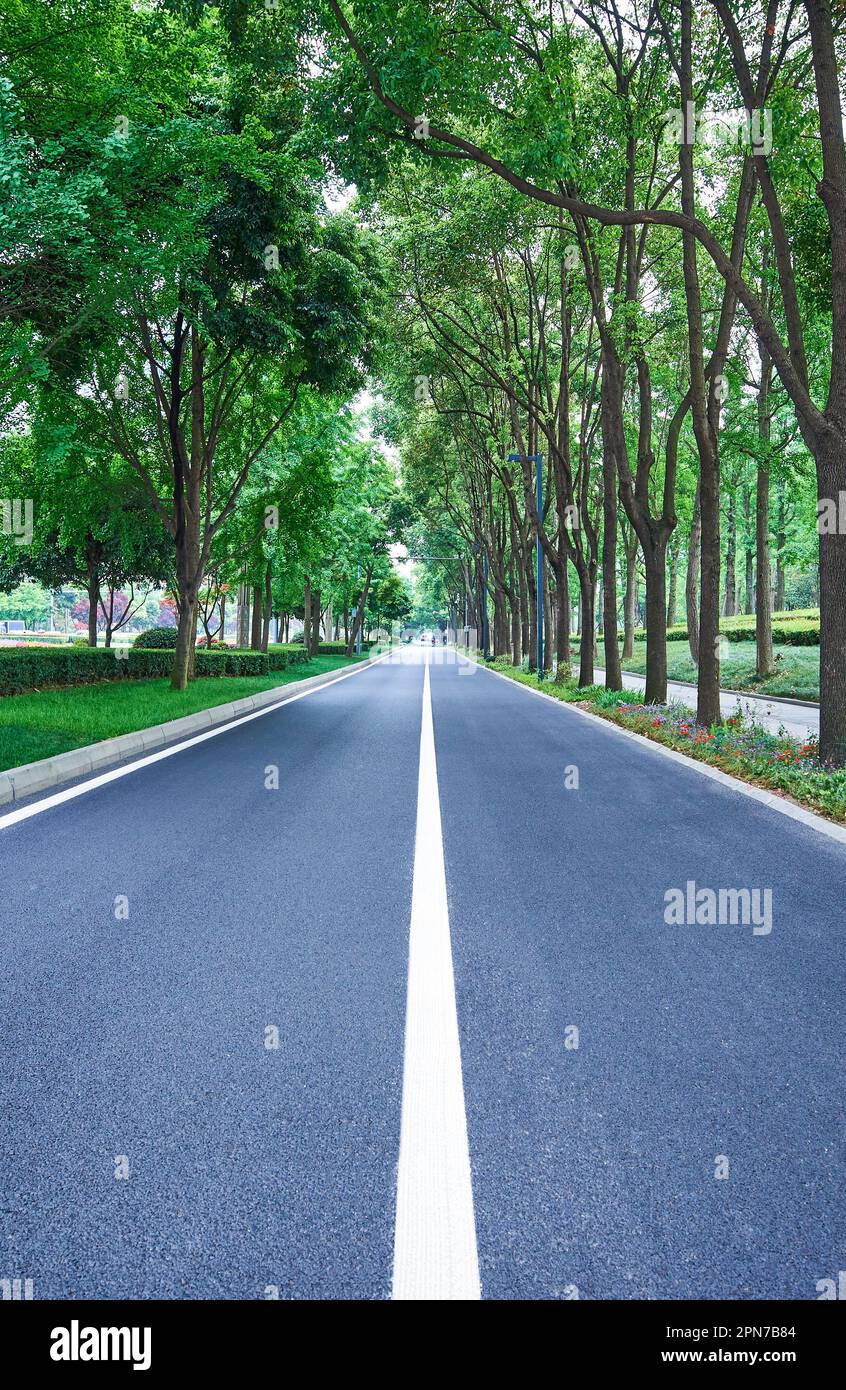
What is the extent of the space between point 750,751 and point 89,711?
9.81 m

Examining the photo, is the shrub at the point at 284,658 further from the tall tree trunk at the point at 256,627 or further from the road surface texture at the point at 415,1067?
the road surface texture at the point at 415,1067

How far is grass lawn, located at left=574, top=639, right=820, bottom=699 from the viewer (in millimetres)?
21844

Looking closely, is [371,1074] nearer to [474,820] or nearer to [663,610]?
[474,820]

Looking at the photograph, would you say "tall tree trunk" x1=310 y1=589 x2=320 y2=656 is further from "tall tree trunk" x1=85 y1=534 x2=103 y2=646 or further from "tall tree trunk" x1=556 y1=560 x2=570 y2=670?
"tall tree trunk" x1=556 y1=560 x2=570 y2=670

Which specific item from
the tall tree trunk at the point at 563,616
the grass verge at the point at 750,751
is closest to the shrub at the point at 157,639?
the tall tree trunk at the point at 563,616

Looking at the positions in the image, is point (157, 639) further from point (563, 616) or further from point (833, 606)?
point (833, 606)

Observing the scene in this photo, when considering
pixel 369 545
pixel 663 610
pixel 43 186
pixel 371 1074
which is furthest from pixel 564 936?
pixel 369 545

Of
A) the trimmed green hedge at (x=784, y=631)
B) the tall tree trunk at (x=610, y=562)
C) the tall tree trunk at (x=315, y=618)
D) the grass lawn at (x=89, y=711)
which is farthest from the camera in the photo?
the tall tree trunk at (x=315, y=618)

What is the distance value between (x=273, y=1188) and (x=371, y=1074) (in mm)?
704

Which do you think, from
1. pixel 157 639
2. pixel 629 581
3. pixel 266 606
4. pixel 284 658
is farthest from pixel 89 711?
pixel 157 639

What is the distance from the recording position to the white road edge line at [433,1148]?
213cm

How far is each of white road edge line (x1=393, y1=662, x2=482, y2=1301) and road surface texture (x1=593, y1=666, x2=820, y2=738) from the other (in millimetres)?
9193

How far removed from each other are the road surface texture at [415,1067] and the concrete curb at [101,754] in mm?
1779
